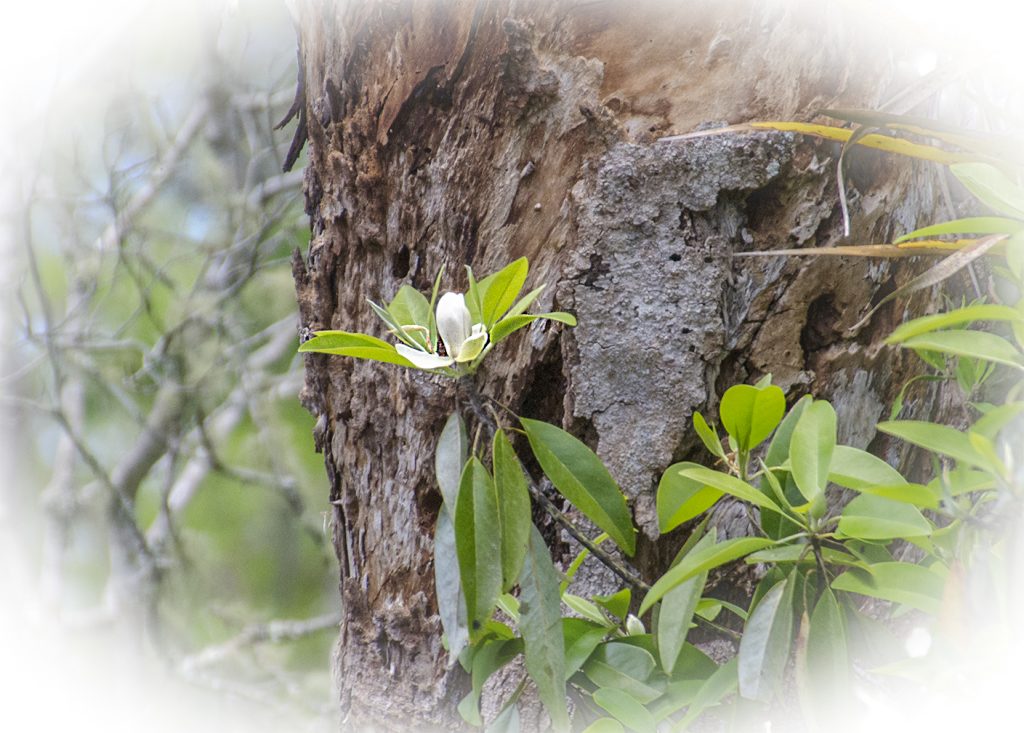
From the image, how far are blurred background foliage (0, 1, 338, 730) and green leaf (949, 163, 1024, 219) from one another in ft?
7.14

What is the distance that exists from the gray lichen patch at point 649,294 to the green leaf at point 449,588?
0.15 m

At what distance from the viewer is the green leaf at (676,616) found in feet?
1.16

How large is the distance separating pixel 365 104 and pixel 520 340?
249 millimetres

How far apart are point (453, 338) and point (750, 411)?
17cm

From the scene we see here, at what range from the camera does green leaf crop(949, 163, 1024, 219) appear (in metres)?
0.34

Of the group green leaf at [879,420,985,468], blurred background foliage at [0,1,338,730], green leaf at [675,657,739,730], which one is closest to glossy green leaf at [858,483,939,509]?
green leaf at [879,420,985,468]

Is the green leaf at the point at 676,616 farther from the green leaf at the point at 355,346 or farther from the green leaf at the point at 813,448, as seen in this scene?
the green leaf at the point at 355,346

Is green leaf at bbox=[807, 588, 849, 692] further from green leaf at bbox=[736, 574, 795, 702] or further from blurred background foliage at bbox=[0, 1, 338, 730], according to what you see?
blurred background foliage at bbox=[0, 1, 338, 730]

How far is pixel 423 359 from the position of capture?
1.24 ft

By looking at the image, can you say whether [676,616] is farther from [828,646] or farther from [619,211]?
[619,211]

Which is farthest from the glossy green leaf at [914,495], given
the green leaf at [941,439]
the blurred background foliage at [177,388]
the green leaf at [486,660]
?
the blurred background foliage at [177,388]

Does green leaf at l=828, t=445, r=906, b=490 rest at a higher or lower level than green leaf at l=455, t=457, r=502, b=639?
higher

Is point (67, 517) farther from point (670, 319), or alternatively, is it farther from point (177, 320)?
point (670, 319)

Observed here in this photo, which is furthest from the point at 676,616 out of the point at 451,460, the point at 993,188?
the point at 993,188
